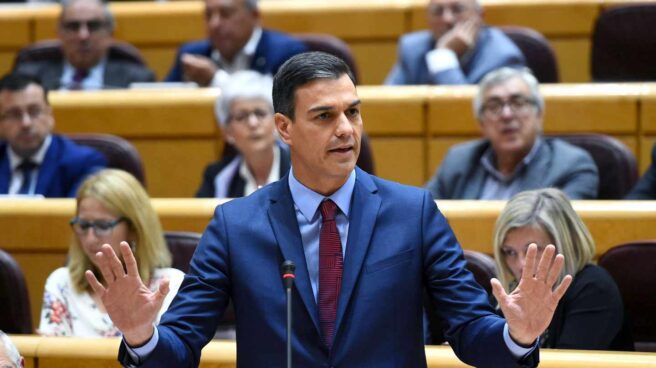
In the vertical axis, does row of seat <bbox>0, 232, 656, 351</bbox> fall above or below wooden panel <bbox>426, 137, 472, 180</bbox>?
below

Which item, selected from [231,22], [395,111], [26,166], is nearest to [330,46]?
[231,22]

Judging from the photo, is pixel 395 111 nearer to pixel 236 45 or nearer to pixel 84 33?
pixel 236 45

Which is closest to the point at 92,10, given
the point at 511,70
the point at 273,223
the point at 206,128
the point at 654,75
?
the point at 206,128

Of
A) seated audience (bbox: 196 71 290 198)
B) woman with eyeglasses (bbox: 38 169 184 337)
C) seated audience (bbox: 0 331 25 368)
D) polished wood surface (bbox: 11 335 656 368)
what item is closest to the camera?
seated audience (bbox: 0 331 25 368)

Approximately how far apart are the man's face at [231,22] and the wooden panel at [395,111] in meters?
0.45

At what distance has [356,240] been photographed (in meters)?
1.25

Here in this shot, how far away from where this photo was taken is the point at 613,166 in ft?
7.92

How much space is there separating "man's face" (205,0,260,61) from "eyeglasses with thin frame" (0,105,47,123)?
57 cm

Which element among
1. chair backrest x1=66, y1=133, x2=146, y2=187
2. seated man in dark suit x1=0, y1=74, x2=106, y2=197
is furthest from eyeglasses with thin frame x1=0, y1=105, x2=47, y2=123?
chair backrest x1=66, y1=133, x2=146, y2=187

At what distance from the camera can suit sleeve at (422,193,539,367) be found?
3.86ft

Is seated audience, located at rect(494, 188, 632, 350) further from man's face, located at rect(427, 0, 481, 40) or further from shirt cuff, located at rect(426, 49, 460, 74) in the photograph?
man's face, located at rect(427, 0, 481, 40)

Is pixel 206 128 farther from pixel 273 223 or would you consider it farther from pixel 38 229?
pixel 273 223

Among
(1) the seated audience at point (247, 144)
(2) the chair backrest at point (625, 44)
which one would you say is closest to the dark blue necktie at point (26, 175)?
(1) the seated audience at point (247, 144)

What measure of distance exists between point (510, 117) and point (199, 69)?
944 mm
